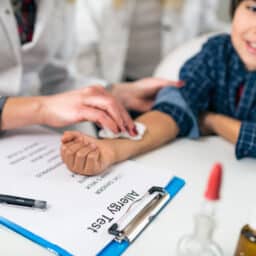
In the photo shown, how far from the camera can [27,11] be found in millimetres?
924

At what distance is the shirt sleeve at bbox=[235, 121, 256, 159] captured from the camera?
764mm

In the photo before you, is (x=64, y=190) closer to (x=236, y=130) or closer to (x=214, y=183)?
(x=214, y=183)

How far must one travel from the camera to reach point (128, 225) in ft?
1.72

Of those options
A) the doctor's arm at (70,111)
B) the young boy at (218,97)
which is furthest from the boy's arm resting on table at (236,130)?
the doctor's arm at (70,111)

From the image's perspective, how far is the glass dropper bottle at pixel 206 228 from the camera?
40cm

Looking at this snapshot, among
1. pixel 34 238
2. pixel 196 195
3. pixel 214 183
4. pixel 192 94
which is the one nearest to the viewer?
pixel 214 183

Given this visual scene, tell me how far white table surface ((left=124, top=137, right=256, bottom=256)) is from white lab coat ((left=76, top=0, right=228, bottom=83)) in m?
0.60

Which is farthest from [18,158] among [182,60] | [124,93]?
[182,60]

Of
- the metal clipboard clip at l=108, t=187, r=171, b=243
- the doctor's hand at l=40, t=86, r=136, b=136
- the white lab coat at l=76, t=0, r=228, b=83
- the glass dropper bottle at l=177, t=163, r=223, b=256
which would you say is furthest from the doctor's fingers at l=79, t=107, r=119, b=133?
the white lab coat at l=76, t=0, r=228, b=83

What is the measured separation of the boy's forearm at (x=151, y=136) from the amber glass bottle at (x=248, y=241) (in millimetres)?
292

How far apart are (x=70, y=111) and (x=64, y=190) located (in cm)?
18

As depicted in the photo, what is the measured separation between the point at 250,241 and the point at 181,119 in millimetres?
425

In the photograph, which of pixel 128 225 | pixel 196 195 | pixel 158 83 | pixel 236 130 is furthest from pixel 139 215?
pixel 158 83

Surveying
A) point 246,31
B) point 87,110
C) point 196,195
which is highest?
point 246,31
